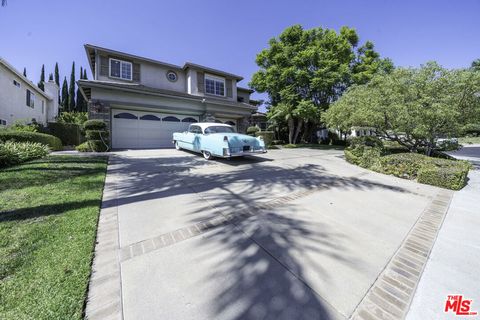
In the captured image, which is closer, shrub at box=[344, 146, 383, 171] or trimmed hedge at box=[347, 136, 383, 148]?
shrub at box=[344, 146, 383, 171]

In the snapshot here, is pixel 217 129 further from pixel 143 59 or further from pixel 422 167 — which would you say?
pixel 143 59

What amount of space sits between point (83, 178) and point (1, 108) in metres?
13.3

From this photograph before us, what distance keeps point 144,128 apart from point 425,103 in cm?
1481

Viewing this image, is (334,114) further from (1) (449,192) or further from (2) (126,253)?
(2) (126,253)

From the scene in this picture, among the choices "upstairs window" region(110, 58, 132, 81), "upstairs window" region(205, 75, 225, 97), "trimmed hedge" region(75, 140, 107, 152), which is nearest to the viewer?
"trimmed hedge" region(75, 140, 107, 152)

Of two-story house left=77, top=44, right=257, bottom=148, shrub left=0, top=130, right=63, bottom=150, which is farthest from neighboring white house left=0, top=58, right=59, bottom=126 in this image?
two-story house left=77, top=44, right=257, bottom=148

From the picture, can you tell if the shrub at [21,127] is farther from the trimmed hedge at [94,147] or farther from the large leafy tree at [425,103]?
the large leafy tree at [425,103]

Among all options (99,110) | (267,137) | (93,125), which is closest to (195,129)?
(93,125)

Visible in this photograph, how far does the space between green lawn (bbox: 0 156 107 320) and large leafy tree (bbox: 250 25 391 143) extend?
620 inches

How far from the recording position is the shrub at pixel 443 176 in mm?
5617

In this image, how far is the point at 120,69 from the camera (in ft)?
47.0
